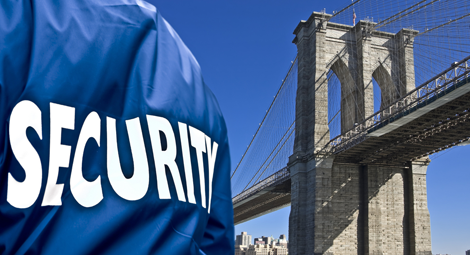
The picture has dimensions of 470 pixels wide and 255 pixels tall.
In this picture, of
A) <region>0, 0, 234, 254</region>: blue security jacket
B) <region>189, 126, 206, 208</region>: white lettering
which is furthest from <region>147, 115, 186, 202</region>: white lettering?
<region>189, 126, 206, 208</region>: white lettering

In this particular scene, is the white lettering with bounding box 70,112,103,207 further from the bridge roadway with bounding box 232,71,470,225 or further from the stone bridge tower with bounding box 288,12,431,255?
the stone bridge tower with bounding box 288,12,431,255

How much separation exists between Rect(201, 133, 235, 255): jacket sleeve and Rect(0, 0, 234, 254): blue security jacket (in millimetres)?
12

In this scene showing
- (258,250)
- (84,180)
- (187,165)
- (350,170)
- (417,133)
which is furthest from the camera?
(258,250)

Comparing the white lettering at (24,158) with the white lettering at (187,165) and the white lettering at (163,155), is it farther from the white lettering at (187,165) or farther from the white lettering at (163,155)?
the white lettering at (187,165)

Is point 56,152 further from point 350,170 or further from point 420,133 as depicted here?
point 350,170

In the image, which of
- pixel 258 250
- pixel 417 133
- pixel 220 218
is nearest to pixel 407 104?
pixel 417 133

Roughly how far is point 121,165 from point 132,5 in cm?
52

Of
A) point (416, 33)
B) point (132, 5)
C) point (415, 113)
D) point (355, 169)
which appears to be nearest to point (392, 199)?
point (355, 169)

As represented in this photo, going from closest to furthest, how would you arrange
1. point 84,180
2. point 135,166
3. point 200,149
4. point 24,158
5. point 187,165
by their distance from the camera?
point 24,158, point 84,180, point 135,166, point 187,165, point 200,149

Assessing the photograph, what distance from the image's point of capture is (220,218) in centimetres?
166

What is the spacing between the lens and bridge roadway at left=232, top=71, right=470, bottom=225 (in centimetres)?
1925

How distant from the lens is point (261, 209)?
46.6 metres

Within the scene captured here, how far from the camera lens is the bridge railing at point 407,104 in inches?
721

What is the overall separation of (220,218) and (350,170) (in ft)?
86.4
